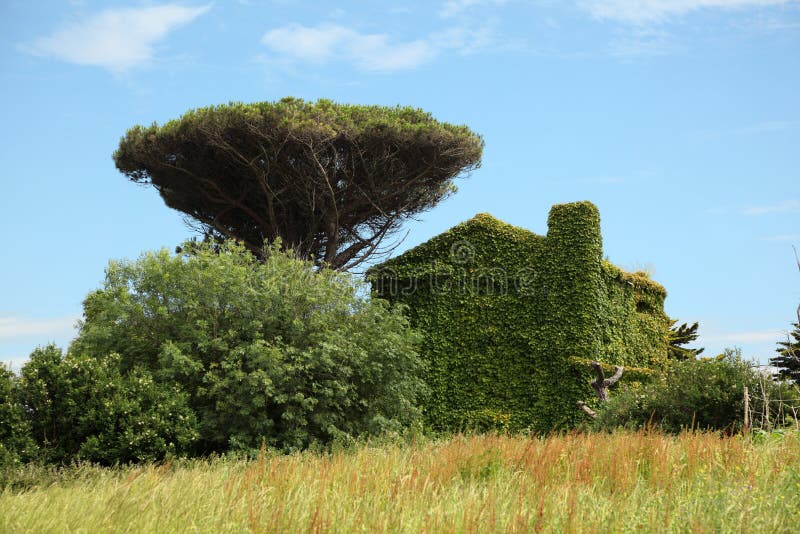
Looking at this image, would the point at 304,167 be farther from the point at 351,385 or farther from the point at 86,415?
the point at 86,415

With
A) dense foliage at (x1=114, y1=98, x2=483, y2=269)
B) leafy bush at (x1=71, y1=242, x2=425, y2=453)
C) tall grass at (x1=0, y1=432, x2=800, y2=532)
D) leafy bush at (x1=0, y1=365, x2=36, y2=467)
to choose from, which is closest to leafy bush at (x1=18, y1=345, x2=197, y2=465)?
leafy bush at (x1=0, y1=365, x2=36, y2=467)

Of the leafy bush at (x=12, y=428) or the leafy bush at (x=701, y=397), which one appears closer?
the leafy bush at (x=12, y=428)

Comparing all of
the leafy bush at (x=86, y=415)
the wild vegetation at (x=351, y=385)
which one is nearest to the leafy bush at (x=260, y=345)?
the wild vegetation at (x=351, y=385)

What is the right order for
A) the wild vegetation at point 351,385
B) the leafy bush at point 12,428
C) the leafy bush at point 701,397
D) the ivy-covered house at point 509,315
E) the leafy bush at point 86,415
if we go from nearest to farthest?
the wild vegetation at point 351,385 < the leafy bush at point 12,428 < the leafy bush at point 86,415 < the leafy bush at point 701,397 < the ivy-covered house at point 509,315

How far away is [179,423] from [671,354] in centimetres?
1809

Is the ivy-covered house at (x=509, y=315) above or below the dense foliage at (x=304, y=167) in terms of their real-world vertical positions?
below

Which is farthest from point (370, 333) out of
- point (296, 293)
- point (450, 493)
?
point (450, 493)

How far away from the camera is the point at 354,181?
2138 cm

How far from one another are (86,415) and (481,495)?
7168mm

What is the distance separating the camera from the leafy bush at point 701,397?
1064 centimetres

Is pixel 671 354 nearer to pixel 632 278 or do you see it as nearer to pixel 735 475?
pixel 632 278

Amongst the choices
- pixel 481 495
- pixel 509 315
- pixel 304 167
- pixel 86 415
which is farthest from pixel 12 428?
pixel 304 167

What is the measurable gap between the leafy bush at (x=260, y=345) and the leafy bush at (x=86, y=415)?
3.37ft

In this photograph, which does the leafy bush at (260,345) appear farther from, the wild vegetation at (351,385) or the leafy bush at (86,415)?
the leafy bush at (86,415)
